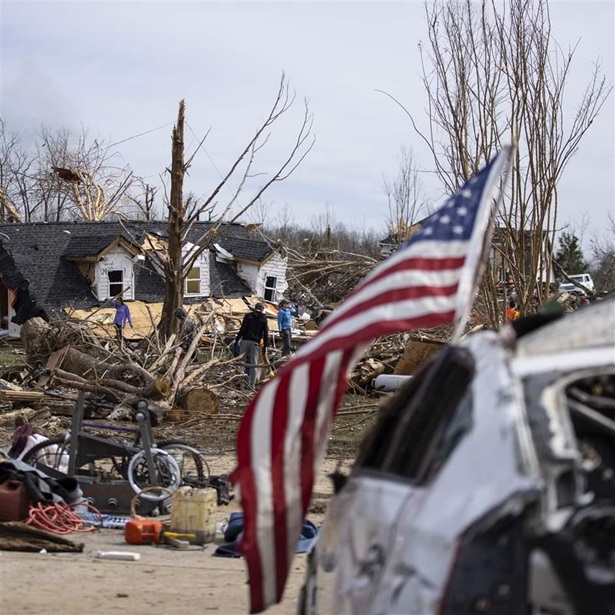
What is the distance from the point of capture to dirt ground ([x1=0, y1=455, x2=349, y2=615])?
692 cm

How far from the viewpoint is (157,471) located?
35.1 ft

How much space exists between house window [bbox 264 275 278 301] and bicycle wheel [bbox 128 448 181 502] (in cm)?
3135

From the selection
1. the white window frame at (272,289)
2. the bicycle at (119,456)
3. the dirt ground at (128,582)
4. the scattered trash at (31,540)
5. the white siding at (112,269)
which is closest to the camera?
the dirt ground at (128,582)

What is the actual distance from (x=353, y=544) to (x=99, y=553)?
5.75 metres

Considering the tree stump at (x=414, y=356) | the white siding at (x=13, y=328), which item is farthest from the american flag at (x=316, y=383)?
the white siding at (x=13, y=328)

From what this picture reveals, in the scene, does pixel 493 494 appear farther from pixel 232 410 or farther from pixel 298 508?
pixel 232 410

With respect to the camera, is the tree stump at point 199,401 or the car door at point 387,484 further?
the tree stump at point 199,401

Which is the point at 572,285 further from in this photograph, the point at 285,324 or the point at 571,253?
the point at 571,253

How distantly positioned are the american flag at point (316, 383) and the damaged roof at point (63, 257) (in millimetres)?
32048

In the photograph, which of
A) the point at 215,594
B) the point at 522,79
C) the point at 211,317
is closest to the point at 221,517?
the point at 215,594

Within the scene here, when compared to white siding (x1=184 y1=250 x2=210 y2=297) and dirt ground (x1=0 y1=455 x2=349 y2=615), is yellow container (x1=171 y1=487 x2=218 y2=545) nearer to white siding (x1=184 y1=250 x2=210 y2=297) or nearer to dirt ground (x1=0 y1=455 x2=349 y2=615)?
dirt ground (x1=0 y1=455 x2=349 y2=615)

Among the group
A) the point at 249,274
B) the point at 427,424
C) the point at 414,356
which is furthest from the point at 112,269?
the point at 427,424

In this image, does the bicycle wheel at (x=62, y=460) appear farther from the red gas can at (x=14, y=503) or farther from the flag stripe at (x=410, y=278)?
the flag stripe at (x=410, y=278)

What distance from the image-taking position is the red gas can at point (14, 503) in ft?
31.3
